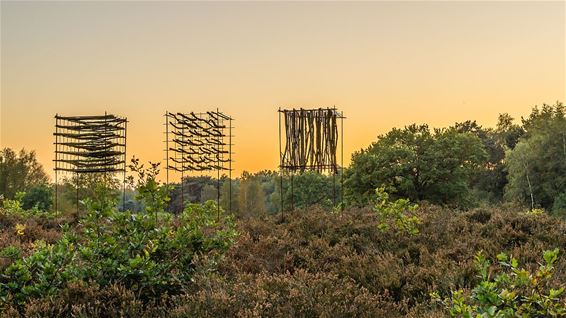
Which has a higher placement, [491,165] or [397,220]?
[491,165]

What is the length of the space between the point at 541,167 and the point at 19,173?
165 feet

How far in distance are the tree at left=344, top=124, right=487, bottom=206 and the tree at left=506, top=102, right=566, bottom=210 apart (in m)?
10.7

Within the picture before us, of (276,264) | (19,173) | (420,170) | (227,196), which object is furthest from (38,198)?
(276,264)

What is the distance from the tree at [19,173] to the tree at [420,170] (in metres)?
34.9

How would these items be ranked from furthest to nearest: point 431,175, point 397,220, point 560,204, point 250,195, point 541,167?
point 250,195 → point 541,167 → point 560,204 → point 431,175 → point 397,220

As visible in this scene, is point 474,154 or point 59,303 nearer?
point 59,303

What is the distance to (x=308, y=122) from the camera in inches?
647

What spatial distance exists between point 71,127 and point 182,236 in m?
12.8

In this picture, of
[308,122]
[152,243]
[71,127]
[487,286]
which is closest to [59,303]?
[152,243]

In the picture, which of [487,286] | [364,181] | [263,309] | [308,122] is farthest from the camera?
[364,181]

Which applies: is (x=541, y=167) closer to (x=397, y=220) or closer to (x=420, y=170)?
(x=420, y=170)

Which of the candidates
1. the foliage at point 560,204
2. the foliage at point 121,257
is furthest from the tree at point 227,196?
the foliage at point 121,257

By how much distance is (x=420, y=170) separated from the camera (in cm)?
3409

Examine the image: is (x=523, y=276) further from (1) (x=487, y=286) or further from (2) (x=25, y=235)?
(2) (x=25, y=235)
